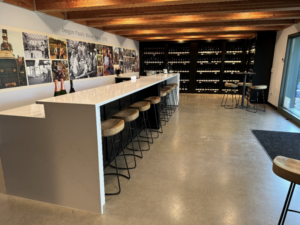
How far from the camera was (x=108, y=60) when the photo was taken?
260 inches

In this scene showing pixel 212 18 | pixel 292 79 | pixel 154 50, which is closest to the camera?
pixel 212 18

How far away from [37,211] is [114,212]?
2.46 feet

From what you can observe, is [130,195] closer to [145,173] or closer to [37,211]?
[145,173]

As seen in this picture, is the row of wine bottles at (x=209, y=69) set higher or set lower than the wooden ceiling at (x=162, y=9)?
→ lower

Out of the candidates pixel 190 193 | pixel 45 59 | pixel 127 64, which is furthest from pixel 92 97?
pixel 127 64

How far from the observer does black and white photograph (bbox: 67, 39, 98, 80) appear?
4.85m

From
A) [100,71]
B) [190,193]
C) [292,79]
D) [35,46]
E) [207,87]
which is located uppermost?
[35,46]

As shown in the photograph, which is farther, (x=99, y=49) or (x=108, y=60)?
(x=108, y=60)

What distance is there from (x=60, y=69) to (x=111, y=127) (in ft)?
10.1

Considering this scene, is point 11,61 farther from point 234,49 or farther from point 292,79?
point 234,49

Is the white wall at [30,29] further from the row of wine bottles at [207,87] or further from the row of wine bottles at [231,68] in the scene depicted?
the row of wine bottles at [231,68]

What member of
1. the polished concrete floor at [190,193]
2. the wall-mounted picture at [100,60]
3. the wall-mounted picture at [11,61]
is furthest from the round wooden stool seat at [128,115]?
the wall-mounted picture at [100,60]

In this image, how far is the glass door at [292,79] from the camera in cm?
544

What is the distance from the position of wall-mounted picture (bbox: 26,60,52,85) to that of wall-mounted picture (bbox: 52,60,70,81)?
129 mm
